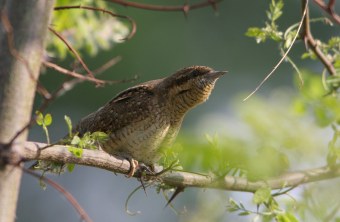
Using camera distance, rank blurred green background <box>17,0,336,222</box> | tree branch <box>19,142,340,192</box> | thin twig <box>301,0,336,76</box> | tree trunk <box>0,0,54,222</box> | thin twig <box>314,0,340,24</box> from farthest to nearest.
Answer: blurred green background <box>17,0,336,222</box>, thin twig <box>301,0,336,76</box>, thin twig <box>314,0,340,24</box>, tree branch <box>19,142,340,192</box>, tree trunk <box>0,0,54,222</box>

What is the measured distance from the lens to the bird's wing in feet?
9.83

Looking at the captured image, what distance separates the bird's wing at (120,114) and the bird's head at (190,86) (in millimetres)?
105

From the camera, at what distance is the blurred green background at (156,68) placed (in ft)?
27.7

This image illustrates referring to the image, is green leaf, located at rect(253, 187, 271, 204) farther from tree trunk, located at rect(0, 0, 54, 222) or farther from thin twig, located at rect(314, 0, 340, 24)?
tree trunk, located at rect(0, 0, 54, 222)

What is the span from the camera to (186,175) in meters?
2.17

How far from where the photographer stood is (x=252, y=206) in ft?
5.96

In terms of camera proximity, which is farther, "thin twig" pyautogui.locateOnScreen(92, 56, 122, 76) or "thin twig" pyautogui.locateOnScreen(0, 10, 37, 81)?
"thin twig" pyautogui.locateOnScreen(92, 56, 122, 76)

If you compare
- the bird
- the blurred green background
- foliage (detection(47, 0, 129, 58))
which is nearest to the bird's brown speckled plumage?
the bird

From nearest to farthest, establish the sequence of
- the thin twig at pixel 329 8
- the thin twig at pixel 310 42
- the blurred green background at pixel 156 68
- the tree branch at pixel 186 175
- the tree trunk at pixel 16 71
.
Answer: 1. the tree trunk at pixel 16 71
2. the tree branch at pixel 186 175
3. the thin twig at pixel 329 8
4. the thin twig at pixel 310 42
5. the blurred green background at pixel 156 68

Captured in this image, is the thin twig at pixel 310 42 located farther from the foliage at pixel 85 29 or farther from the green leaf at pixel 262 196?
the foliage at pixel 85 29

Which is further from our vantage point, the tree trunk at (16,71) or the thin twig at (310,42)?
the thin twig at (310,42)

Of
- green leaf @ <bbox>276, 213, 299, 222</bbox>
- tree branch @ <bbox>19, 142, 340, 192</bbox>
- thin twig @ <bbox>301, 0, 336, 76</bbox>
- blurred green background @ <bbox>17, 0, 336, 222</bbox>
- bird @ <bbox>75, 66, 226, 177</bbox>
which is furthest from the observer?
blurred green background @ <bbox>17, 0, 336, 222</bbox>

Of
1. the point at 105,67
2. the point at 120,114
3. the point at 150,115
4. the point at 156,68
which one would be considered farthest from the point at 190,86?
the point at 156,68

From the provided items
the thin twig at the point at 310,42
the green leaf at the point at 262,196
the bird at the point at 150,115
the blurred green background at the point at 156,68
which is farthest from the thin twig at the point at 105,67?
the blurred green background at the point at 156,68
